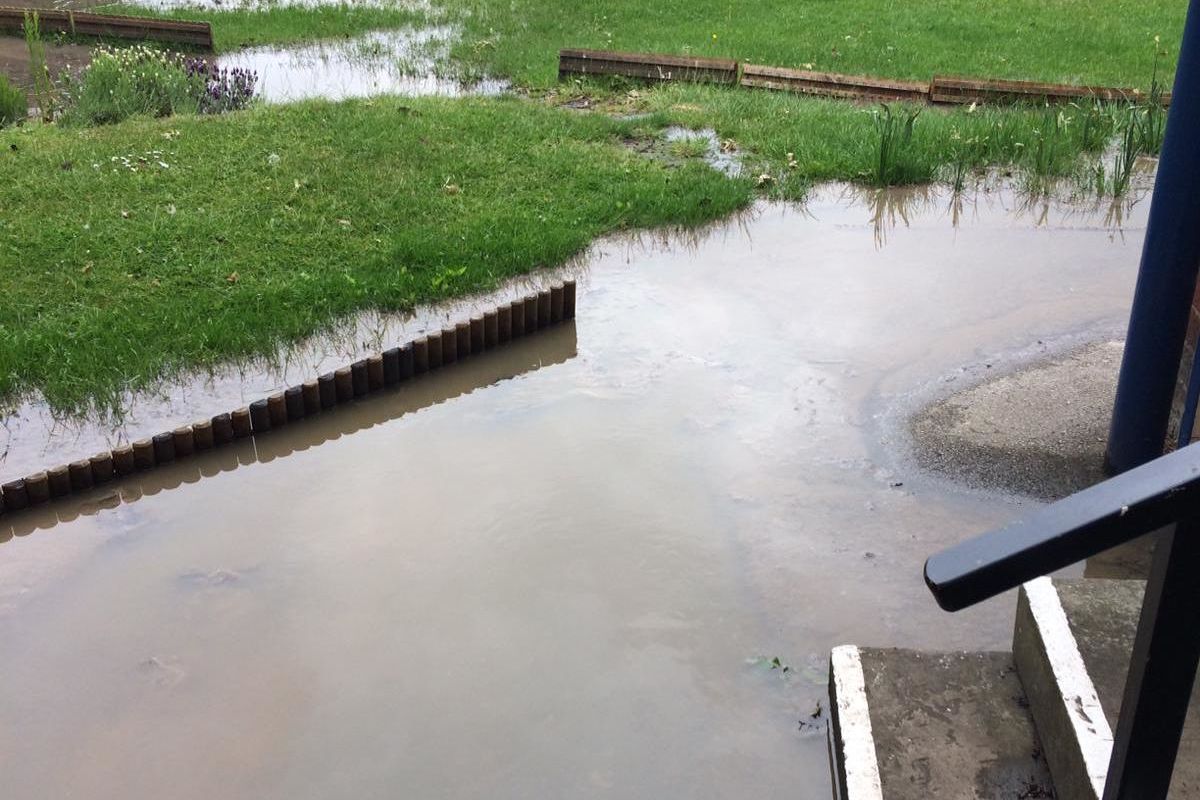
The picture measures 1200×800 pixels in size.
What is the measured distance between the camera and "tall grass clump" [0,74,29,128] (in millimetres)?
11328

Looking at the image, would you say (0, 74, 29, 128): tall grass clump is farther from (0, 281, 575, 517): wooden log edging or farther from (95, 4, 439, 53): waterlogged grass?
(0, 281, 575, 517): wooden log edging

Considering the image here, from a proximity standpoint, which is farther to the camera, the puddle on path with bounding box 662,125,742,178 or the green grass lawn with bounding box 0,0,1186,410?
the puddle on path with bounding box 662,125,742,178

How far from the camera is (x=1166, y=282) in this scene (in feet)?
16.1

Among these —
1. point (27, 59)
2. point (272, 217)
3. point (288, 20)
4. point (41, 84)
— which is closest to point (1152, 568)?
point (272, 217)

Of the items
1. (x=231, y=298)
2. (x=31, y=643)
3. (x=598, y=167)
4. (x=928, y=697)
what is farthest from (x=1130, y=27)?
(x=31, y=643)

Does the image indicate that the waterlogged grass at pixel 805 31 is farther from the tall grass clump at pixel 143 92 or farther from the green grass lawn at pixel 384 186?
the tall grass clump at pixel 143 92

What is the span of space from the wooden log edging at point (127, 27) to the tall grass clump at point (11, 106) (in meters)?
3.93

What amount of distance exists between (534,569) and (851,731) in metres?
1.70

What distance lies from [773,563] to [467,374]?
248 centimetres

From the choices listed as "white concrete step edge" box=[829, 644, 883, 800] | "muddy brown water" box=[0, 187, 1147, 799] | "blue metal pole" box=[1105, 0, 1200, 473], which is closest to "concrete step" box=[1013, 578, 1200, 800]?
"white concrete step edge" box=[829, 644, 883, 800]

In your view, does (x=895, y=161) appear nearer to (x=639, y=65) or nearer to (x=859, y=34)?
(x=639, y=65)

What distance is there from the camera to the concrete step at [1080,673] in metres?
3.00

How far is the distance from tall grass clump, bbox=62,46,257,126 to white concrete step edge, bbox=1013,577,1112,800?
1004cm

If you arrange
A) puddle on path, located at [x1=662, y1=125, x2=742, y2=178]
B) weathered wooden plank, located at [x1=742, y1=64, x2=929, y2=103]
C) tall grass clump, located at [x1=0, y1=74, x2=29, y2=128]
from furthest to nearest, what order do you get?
weathered wooden plank, located at [x1=742, y1=64, x2=929, y2=103] < tall grass clump, located at [x1=0, y1=74, x2=29, y2=128] < puddle on path, located at [x1=662, y1=125, x2=742, y2=178]
